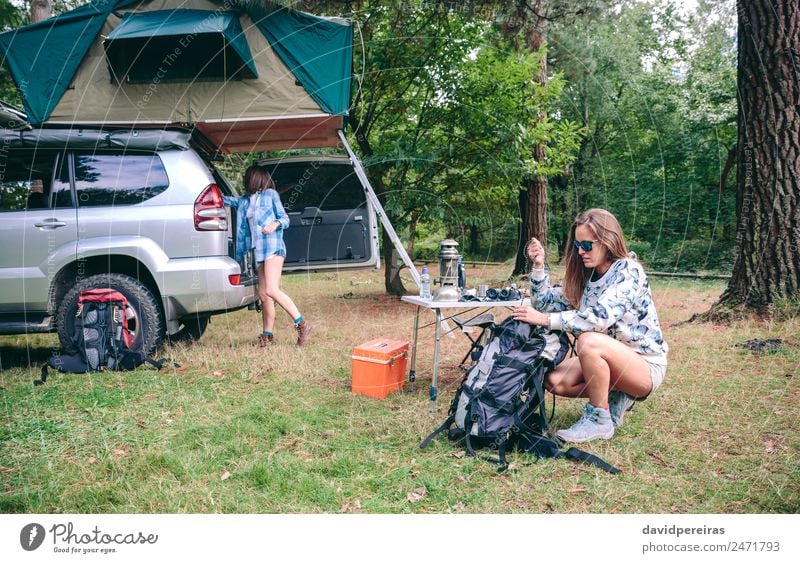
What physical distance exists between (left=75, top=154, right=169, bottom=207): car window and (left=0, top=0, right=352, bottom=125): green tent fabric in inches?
22.2

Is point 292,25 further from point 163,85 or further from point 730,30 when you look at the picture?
point 730,30

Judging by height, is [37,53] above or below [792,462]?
above

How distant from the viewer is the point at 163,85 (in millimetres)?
4668

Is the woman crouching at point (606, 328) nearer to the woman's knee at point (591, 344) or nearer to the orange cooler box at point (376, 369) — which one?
the woman's knee at point (591, 344)

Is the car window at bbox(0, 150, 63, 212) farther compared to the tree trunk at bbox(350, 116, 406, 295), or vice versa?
the tree trunk at bbox(350, 116, 406, 295)

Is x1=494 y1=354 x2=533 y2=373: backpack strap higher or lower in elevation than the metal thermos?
lower

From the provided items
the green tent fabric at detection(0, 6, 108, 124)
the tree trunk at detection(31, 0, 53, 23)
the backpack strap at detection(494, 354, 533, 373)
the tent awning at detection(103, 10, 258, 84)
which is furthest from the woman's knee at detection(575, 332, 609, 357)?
the tree trunk at detection(31, 0, 53, 23)

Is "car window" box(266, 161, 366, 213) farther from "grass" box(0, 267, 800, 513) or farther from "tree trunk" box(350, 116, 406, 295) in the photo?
"grass" box(0, 267, 800, 513)

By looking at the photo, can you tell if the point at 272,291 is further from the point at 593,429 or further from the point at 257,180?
the point at 593,429

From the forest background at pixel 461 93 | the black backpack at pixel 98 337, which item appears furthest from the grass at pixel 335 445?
the forest background at pixel 461 93

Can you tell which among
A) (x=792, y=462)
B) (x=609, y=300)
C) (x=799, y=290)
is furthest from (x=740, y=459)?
(x=799, y=290)

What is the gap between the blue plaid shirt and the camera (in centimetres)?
476

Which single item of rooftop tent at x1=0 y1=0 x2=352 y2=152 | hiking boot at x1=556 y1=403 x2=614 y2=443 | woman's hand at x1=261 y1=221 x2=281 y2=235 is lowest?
→ hiking boot at x1=556 y1=403 x2=614 y2=443
